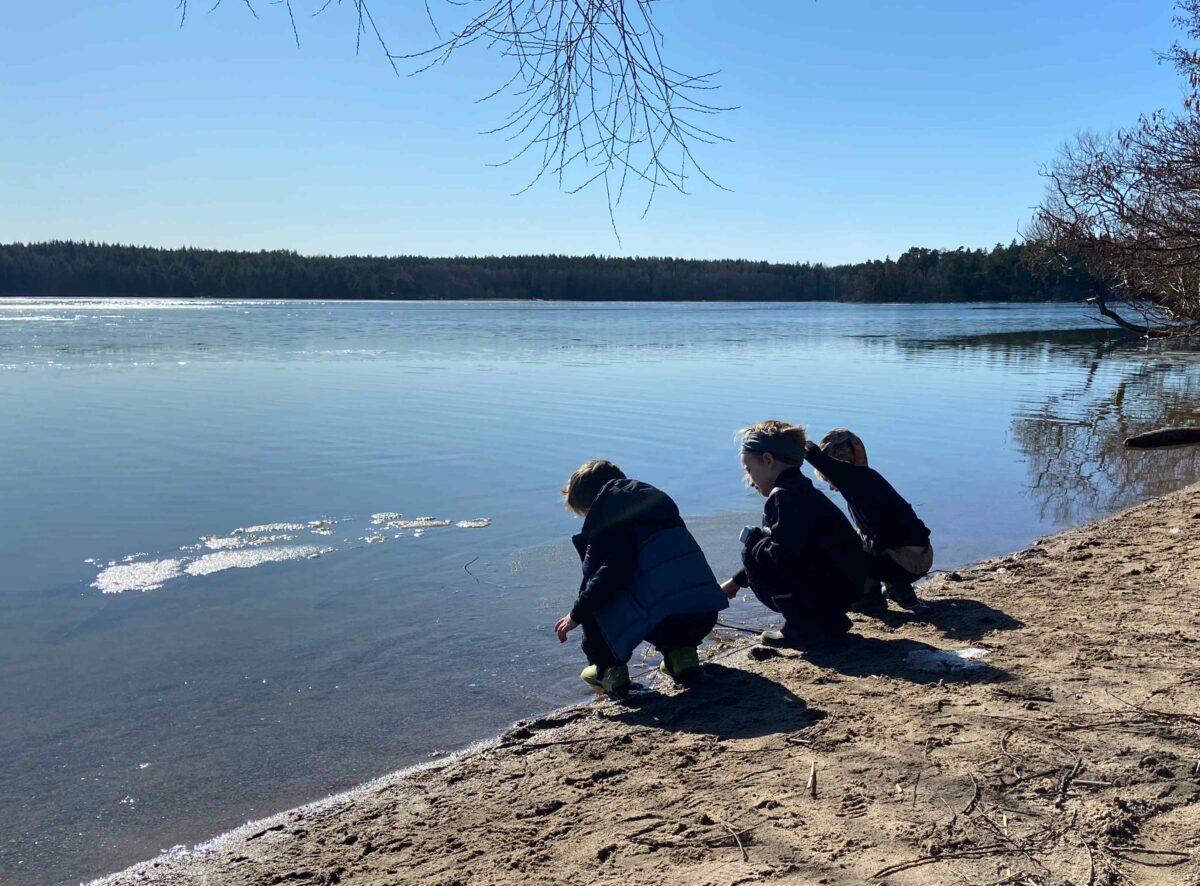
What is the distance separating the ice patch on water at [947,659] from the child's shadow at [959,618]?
31cm

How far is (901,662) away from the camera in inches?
191

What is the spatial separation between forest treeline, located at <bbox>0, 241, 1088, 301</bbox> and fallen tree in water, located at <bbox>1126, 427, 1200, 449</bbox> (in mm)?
87679

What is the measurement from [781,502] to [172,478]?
8057mm

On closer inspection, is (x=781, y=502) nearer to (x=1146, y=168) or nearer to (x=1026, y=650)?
(x=1026, y=650)

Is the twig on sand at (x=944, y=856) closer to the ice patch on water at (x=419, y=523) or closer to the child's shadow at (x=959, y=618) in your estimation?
the child's shadow at (x=959, y=618)

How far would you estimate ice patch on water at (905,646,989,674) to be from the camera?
4.69m

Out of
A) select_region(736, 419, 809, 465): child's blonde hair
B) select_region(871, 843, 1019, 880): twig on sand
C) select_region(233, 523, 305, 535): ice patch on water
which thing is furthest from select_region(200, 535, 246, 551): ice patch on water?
select_region(871, 843, 1019, 880): twig on sand

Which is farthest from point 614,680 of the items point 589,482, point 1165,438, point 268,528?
point 1165,438

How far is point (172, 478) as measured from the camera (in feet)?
35.3

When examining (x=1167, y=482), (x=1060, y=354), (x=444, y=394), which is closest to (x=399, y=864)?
(x=1167, y=482)

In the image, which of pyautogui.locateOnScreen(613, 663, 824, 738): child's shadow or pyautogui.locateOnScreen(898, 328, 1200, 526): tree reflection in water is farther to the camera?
pyautogui.locateOnScreen(898, 328, 1200, 526): tree reflection in water

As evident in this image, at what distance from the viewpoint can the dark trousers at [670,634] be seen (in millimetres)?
4781

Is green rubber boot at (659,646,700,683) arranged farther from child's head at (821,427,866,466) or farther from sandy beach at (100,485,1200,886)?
child's head at (821,427,866,466)

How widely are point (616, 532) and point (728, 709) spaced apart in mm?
976
